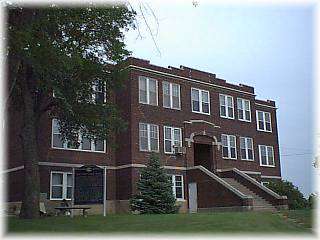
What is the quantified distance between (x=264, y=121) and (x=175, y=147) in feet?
46.8

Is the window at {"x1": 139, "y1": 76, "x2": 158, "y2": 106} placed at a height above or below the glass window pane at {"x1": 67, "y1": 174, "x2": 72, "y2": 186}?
above

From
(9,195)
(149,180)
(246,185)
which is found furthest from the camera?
(246,185)

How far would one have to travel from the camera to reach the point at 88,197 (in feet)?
76.6

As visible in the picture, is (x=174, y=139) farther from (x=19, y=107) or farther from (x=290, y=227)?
(x=290, y=227)

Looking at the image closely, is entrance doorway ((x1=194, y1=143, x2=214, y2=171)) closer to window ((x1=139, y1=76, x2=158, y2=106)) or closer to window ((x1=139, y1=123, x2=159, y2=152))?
window ((x1=139, y1=123, x2=159, y2=152))

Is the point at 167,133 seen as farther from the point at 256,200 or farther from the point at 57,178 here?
the point at 57,178

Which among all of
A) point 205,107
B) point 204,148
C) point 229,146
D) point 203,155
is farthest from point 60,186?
point 229,146

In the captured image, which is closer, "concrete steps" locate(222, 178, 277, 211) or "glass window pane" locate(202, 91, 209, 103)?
"concrete steps" locate(222, 178, 277, 211)

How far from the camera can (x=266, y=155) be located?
45062 millimetres

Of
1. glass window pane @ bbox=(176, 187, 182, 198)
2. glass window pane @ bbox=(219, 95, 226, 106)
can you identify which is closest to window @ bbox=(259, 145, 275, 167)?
glass window pane @ bbox=(219, 95, 226, 106)

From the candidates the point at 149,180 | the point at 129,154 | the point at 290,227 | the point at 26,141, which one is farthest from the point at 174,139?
the point at 290,227

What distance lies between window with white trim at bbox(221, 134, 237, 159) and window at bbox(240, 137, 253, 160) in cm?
106

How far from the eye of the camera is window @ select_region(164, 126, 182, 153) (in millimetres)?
34875

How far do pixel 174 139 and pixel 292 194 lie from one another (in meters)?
10.8
